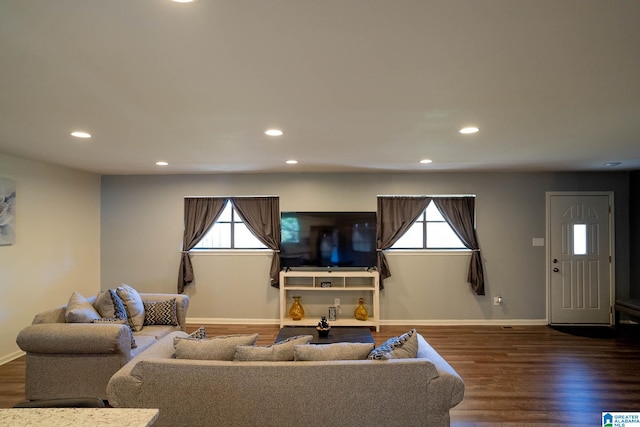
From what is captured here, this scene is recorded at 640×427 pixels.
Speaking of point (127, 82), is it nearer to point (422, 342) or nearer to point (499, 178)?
point (422, 342)

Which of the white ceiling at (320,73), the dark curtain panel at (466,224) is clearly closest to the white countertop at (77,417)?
the white ceiling at (320,73)

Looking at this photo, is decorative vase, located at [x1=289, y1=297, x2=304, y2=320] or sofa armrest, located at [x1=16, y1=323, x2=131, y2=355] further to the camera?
decorative vase, located at [x1=289, y1=297, x2=304, y2=320]

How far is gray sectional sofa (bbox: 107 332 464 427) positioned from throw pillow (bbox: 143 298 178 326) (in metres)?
1.94

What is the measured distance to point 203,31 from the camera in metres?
1.43

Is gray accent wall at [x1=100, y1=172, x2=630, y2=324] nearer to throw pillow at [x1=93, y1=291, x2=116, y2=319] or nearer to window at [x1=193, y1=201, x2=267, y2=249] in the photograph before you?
window at [x1=193, y1=201, x2=267, y2=249]

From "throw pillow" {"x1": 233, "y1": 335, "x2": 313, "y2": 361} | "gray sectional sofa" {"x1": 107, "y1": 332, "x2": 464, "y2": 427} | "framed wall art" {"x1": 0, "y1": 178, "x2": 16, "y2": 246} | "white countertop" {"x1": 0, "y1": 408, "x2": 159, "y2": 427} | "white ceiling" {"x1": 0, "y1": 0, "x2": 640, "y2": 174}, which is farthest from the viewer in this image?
"framed wall art" {"x1": 0, "y1": 178, "x2": 16, "y2": 246}

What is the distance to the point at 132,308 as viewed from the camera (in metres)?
3.81

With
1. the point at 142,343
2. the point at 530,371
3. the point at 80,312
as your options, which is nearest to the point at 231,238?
the point at 142,343

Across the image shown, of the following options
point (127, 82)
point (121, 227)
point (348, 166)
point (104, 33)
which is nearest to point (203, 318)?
point (121, 227)

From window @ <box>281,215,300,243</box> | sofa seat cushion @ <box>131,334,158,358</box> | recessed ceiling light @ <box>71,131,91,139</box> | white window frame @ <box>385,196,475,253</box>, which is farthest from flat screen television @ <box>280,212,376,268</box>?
recessed ceiling light @ <box>71,131,91,139</box>

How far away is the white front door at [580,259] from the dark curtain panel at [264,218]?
4227 millimetres

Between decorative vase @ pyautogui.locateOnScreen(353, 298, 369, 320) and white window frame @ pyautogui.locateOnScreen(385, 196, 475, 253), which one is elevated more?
white window frame @ pyautogui.locateOnScreen(385, 196, 475, 253)

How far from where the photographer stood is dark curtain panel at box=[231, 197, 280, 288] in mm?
5602

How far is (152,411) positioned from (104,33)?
145cm
